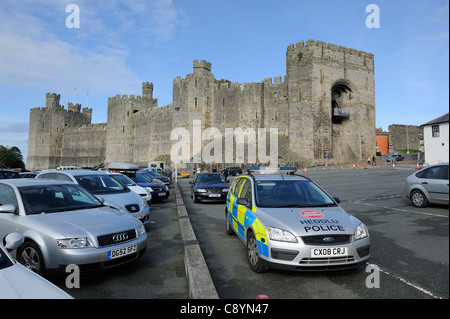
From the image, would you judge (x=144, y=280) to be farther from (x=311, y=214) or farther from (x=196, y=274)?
(x=311, y=214)

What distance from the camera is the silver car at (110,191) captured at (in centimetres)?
713

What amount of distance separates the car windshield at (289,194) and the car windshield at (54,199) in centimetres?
304

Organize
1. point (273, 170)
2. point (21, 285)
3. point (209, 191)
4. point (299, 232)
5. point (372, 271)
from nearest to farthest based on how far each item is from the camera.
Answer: point (21, 285) → point (299, 232) → point (372, 271) → point (273, 170) → point (209, 191)

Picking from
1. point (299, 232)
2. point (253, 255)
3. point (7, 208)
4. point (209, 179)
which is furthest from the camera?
point (209, 179)

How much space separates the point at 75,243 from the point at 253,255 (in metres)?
2.60

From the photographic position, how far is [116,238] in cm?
429

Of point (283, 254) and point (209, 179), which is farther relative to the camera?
point (209, 179)

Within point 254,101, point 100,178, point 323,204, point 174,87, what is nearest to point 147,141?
point 174,87

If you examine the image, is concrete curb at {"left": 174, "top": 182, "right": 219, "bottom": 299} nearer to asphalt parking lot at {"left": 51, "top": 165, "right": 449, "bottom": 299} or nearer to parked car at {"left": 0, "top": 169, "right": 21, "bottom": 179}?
asphalt parking lot at {"left": 51, "top": 165, "right": 449, "bottom": 299}

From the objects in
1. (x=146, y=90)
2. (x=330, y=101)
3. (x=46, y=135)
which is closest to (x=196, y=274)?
(x=330, y=101)

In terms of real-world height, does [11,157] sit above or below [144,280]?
above

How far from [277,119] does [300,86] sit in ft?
21.5

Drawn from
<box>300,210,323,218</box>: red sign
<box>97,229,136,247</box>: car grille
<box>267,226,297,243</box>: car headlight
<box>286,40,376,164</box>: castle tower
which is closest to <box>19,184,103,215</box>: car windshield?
<box>97,229,136,247</box>: car grille

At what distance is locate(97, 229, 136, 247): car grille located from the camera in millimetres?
4123
